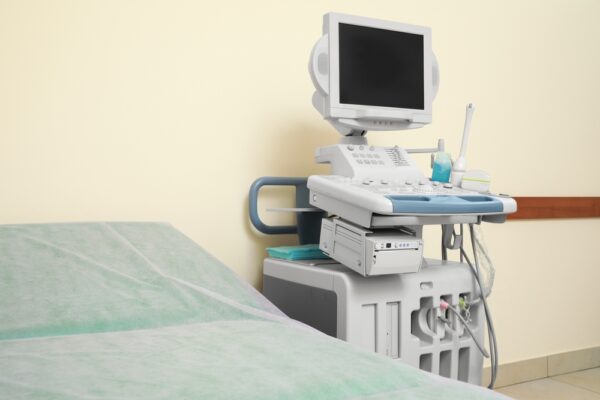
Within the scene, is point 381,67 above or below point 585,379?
above

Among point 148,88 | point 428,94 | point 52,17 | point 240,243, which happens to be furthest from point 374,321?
point 52,17

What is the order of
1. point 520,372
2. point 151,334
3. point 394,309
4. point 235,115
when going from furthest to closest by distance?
point 520,372
point 235,115
point 394,309
point 151,334

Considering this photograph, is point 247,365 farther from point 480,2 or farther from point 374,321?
point 480,2

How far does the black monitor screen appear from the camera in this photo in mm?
1764

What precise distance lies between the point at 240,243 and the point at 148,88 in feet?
1.87

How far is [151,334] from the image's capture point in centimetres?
111

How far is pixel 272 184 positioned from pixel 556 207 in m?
1.52

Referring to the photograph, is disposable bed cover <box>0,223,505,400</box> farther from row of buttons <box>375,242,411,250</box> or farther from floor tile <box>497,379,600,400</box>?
floor tile <box>497,379,600,400</box>

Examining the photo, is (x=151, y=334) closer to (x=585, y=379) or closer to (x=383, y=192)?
(x=383, y=192)

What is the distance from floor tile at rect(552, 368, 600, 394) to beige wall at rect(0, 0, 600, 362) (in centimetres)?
15

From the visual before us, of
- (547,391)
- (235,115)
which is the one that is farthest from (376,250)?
(547,391)

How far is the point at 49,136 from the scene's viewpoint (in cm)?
169

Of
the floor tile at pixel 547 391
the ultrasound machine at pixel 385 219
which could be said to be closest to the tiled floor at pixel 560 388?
the floor tile at pixel 547 391

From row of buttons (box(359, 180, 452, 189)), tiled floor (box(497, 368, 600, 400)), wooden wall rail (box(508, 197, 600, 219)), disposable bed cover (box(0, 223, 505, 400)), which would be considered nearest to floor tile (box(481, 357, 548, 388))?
tiled floor (box(497, 368, 600, 400))
